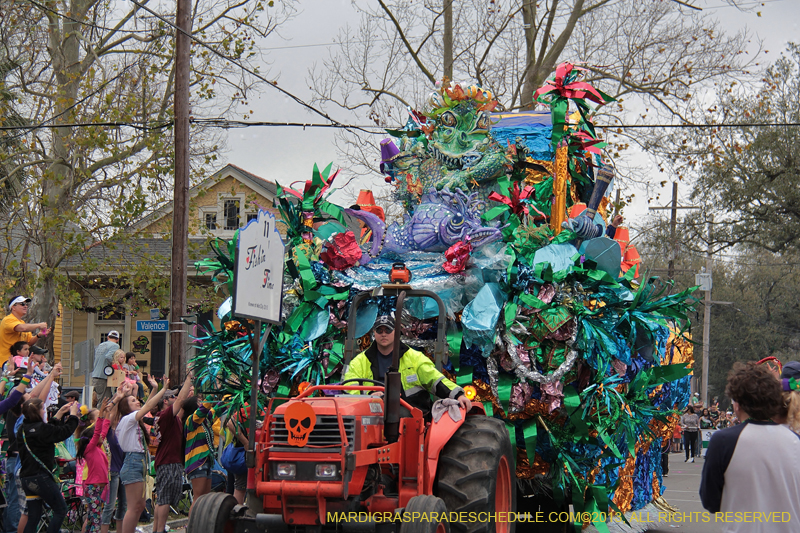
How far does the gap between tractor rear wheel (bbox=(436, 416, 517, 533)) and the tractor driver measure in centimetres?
22

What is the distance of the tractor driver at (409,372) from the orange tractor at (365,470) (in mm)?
181

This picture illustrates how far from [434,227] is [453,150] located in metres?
0.98

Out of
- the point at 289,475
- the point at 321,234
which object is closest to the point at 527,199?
the point at 321,234

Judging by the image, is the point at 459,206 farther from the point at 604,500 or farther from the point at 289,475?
the point at 289,475

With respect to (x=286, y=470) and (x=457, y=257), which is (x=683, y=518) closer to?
(x=457, y=257)

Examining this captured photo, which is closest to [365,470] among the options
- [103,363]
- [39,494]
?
[39,494]

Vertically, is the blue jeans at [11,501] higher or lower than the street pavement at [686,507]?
higher

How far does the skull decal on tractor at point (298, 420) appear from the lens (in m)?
5.08

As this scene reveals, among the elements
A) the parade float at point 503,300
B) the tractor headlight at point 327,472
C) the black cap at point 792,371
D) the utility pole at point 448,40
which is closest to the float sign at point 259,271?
the tractor headlight at point 327,472

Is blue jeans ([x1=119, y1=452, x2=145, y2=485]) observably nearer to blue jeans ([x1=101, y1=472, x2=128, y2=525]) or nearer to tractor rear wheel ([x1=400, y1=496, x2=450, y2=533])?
blue jeans ([x1=101, y1=472, x2=128, y2=525])

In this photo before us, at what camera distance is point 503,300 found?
7.23m

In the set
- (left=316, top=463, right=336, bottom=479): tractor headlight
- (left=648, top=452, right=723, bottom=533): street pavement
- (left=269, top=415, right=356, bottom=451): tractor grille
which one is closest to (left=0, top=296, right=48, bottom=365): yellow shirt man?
(left=269, top=415, right=356, bottom=451): tractor grille

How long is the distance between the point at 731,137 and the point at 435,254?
58.5 ft

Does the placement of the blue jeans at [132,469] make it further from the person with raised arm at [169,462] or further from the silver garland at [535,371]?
the silver garland at [535,371]
